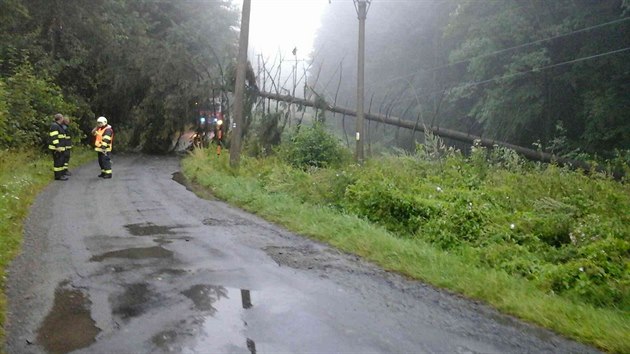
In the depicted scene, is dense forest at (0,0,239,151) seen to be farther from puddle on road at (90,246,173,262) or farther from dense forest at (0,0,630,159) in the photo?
puddle on road at (90,246,173,262)

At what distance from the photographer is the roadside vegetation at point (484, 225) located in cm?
595

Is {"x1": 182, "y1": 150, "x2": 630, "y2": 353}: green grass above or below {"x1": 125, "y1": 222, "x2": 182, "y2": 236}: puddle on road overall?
above

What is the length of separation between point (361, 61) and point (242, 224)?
317 inches

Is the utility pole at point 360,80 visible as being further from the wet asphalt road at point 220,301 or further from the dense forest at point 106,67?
the dense forest at point 106,67

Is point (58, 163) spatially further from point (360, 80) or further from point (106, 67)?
point (106, 67)

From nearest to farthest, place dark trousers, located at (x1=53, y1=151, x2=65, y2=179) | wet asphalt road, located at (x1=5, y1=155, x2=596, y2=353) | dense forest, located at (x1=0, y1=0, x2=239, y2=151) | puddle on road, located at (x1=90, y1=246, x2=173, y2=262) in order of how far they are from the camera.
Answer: wet asphalt road, located at (x1=5, y1=155, x2=596, y2=353), puddle on road, located at (x1=90, y1=246, x2=173, y2=262), dark trousers, located at (x1=53, y1=151, x2=65, y2=179), dense forest, located at (x1=0, y1=0, x2=239, y2=151)

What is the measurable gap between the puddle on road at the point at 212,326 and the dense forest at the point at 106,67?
15.5 metres

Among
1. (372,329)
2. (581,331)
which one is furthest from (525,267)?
(372,329)

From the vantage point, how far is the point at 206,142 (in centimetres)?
2577

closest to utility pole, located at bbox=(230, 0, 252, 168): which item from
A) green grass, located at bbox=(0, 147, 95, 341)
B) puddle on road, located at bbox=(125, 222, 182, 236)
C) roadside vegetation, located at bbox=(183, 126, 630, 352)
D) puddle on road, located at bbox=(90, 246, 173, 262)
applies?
roadside vegetation, located at bbox=(183, 126, 630, 352)

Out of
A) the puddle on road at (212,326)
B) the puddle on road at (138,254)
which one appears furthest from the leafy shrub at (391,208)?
the puddle on road at (212,326)

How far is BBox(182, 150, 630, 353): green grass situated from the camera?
526cm

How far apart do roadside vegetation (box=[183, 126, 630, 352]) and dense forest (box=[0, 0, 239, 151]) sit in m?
10.5

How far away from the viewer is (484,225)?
8695mm
